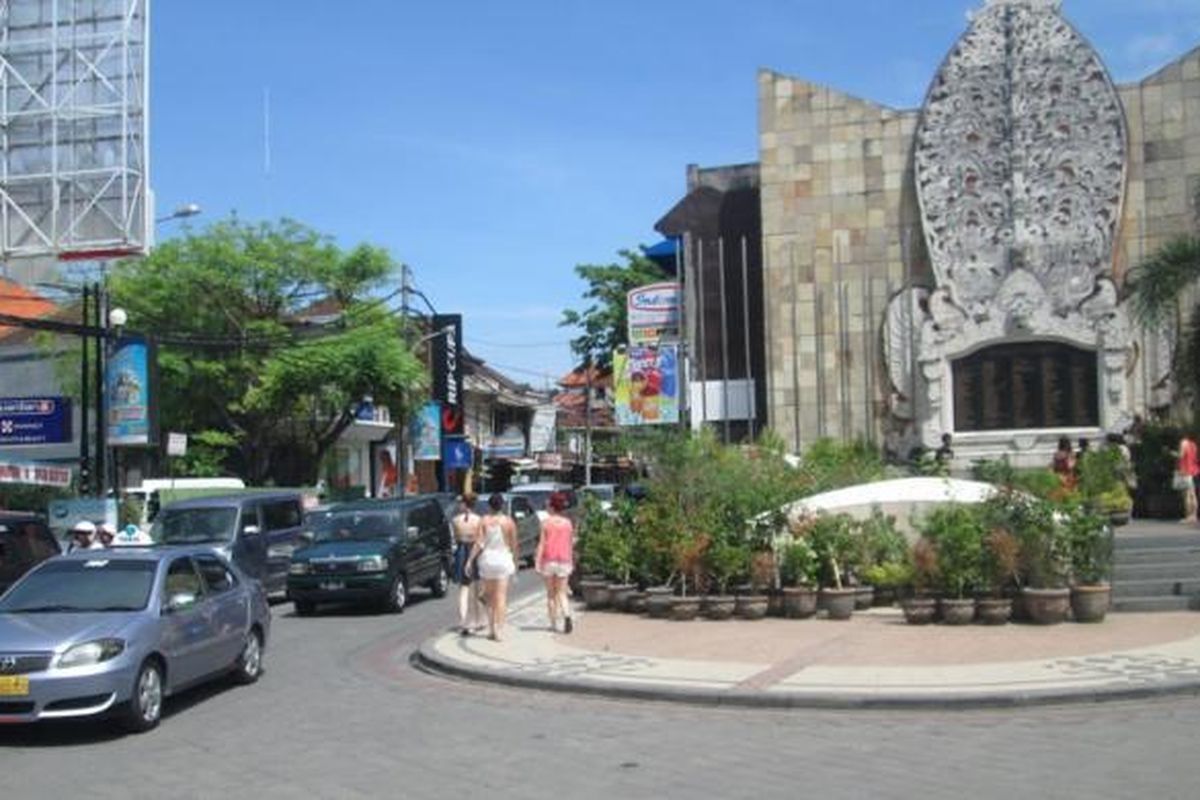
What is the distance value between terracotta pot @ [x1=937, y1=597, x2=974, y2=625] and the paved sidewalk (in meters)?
0.22

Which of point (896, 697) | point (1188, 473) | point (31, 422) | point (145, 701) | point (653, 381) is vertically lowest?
point (896, 697)

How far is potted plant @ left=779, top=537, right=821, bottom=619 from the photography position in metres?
17.0

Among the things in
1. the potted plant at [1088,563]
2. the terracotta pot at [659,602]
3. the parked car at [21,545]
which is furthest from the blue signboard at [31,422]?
the potted plant at [1088,563]

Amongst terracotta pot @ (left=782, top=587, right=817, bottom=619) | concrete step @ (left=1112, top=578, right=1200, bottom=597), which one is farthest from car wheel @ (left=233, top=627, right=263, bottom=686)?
concrete step @ (left=1112, top=578, right=1200, bottom=597)

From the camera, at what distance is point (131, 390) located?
29719 mm

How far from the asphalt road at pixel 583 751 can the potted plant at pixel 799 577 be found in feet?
17.5

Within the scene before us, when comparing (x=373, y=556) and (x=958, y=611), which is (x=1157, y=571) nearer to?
(x=958, y=611)

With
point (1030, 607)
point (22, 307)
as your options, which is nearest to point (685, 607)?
point (1030, 607)

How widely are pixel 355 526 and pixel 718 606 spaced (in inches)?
302

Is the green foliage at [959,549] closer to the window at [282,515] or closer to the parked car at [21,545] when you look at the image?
the parked car at [21,545]

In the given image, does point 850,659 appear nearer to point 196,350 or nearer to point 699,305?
point 699,305

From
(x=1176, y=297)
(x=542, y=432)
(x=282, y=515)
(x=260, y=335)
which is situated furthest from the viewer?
(x=542, y=432)

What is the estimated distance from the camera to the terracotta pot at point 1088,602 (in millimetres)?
15648

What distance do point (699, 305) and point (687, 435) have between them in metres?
14.5
